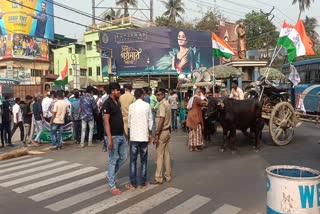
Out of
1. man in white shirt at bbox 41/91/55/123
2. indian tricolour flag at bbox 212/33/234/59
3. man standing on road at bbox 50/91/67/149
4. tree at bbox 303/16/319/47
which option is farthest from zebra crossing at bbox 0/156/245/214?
tree at bbox 303/16/319/47

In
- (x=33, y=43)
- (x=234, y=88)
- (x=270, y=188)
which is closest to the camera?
(x=270, y=188)

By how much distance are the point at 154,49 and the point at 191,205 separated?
2986cm

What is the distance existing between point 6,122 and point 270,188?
1054cm

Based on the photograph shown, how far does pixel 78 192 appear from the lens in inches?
263

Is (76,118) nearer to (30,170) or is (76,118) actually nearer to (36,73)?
(30,170)

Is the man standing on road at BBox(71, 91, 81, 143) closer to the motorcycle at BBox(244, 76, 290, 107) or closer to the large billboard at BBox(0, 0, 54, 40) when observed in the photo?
the motorcycle at BBox(244, 76, 290, 107)

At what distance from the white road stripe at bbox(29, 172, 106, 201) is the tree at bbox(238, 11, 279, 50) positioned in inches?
1800

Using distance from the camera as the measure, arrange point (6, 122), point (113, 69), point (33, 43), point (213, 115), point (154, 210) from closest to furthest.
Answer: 1. point (154, 210)
2. point (213, 115)
3. point (6, 122)
4. point (113, 69)
5. point (33, 43)

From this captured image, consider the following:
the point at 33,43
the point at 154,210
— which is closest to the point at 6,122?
the point at 154,210

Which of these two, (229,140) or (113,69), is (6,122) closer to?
(229,140)

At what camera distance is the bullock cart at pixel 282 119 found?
1024 cm

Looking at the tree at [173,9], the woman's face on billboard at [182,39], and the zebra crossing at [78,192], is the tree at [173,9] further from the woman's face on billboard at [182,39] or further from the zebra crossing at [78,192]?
the zebra crossing at [78,192]

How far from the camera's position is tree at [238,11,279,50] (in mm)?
50562

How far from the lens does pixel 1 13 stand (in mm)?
46438
